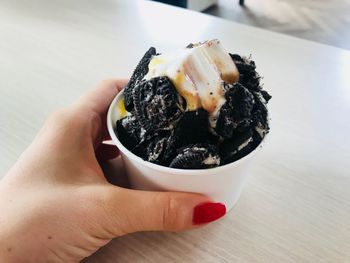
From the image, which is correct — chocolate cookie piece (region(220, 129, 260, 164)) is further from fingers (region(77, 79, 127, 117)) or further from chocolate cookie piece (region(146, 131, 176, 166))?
fingers (region(77, 79, 127, 117))

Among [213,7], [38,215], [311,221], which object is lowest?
[213,7]

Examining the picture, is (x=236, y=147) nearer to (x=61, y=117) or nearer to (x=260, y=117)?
(x=260, y=117)

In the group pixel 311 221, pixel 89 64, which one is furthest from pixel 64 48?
pixel 311 221

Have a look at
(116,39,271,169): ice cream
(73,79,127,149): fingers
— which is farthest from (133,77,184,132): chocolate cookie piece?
(73,79,127,149): fingers

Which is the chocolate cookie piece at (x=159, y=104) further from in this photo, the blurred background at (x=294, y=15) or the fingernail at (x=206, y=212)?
the blurred background at (x=294, y=15)

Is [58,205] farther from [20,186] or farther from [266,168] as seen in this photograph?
[266,168]

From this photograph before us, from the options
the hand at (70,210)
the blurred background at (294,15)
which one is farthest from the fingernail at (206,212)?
the blurred background at (294,15)
